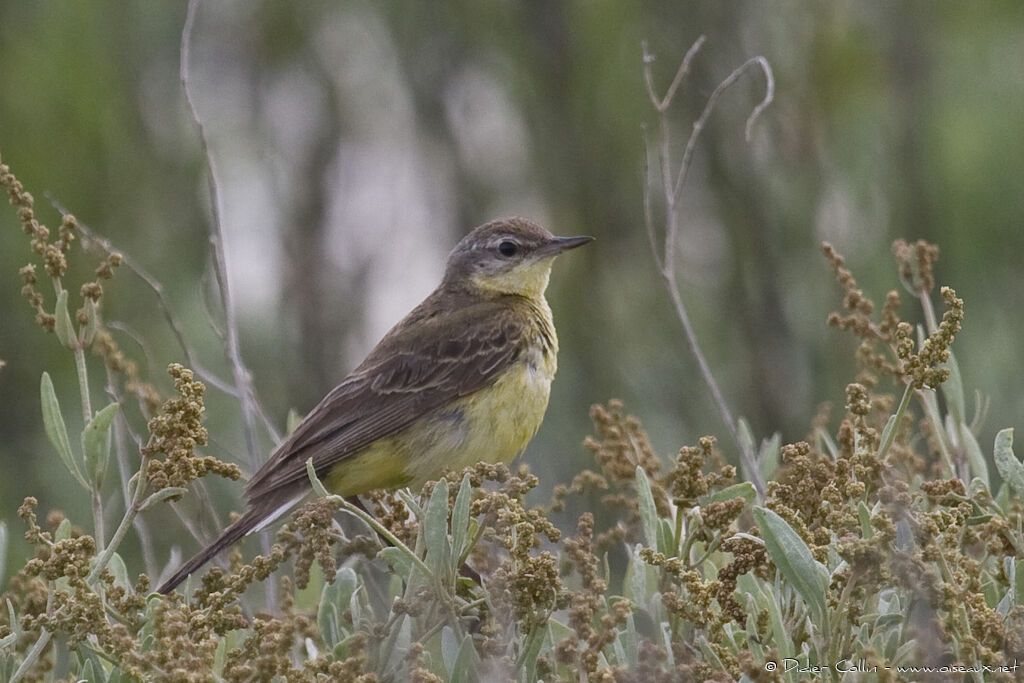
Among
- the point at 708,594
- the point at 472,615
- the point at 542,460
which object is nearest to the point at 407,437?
the point at 542,460

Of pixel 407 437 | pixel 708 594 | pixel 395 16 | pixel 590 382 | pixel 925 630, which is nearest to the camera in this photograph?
pixel 925 630

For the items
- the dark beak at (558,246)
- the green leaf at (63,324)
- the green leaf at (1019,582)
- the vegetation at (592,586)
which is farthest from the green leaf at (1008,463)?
the dark beak at (558,246)

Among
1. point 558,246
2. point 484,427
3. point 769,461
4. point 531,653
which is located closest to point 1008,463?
point 531,653

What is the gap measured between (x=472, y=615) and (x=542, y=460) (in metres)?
4.74

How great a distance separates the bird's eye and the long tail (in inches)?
97.9

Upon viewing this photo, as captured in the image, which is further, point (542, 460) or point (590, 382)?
point (590, 382)

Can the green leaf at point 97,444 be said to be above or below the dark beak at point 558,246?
below

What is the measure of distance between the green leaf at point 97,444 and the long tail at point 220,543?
67 centimetres

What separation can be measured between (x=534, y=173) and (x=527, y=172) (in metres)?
0.07

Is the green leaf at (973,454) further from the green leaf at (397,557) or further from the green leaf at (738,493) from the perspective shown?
the green leaf at (397,557)

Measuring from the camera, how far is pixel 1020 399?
22.9ft

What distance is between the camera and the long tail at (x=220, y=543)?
4309 mm

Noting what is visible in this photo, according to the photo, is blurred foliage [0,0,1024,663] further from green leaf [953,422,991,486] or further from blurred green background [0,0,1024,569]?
green leaf [953,422,991,486]

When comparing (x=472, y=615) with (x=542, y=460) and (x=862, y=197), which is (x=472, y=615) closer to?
(x=542, y=460)
